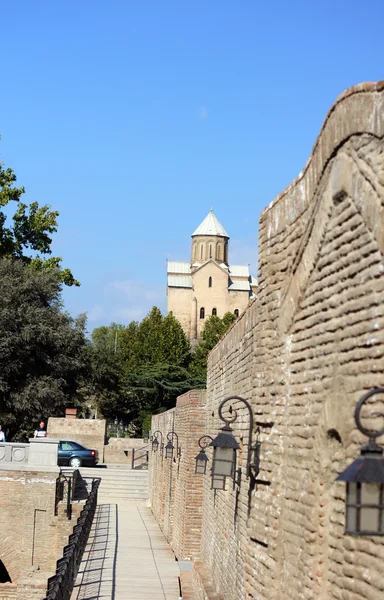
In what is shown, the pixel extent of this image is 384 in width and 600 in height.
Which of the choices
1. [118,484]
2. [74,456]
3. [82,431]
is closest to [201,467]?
[118,484]

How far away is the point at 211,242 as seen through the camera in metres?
105

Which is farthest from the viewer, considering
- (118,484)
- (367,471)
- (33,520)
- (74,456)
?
(74,456)

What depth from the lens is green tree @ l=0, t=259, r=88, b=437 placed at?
137ft

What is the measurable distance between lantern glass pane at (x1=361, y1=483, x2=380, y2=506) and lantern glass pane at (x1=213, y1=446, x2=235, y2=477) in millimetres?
4802

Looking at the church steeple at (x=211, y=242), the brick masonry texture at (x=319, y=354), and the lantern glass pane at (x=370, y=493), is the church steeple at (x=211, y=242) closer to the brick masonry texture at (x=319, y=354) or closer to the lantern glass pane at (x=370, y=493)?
the brick masonry texture at (x=319, y=354)

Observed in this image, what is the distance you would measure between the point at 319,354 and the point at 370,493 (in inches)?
74.4

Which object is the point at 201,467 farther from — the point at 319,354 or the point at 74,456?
the point at 74,456

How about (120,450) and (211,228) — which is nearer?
(120,450)

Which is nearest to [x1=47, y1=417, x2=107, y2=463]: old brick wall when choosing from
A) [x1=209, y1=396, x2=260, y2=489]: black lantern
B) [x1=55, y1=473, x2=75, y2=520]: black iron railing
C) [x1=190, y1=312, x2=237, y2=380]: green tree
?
[x1=55, y1=473, x2=75, y2=520]: black iron railing

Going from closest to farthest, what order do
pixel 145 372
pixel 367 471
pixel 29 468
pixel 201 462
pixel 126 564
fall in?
1. pixel 367 471
2. pixel 201 462
3. pixel 126 564
4. pixel 29 468
5. pixel 145 372

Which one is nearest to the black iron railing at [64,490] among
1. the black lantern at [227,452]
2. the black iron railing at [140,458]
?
the black iron railing at [140,458]

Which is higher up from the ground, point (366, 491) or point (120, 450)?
point (366, 491)

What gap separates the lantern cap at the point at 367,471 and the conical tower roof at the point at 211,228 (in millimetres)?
100355

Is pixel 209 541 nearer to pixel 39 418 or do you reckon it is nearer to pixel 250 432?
pixel 250 432
